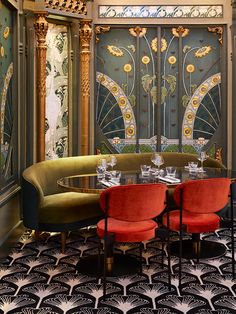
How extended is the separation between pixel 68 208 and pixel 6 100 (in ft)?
4.04

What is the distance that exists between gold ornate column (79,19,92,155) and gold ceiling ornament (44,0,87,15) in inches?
6.9

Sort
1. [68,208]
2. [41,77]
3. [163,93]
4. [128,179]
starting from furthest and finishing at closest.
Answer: [163,93]
[41,77]
[68,208]
[128,179]

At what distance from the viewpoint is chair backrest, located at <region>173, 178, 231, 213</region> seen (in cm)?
355

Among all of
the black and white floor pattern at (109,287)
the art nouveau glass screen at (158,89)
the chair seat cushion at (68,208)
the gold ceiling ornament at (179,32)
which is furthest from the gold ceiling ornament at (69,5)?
the black and white floor pattern at (109,287)

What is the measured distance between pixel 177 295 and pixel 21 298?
3.63 ft

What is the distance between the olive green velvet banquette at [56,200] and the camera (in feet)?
14.1

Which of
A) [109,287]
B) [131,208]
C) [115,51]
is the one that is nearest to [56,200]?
[109,287]

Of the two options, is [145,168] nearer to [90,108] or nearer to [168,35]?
[90,108]

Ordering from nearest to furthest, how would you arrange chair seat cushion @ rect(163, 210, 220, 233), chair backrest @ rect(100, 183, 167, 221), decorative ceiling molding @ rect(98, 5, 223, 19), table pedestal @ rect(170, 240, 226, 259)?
chair backrest @ rect(100, 183, 167, 221) < chair seat cushion @ rect(163, 210, 220, 233) < table pedestal @ rect(170, 240, 226, 259) < decorative ceiling molding @ rect(98, 5, 223, 19)

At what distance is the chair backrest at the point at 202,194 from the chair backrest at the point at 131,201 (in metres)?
0.27

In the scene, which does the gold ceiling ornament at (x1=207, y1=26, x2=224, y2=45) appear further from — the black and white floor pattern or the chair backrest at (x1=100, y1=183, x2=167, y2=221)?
the chair backrest at (x1=100, y1=183, x2=167, y2=221)

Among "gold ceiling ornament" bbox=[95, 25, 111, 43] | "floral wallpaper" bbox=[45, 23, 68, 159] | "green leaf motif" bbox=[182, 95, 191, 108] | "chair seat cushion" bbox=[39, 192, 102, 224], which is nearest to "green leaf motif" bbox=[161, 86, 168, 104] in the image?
"green leaf motif" bbox=[182, 95, 191, 108]

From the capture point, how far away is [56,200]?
4.48 meters

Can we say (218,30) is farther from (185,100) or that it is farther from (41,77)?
(41,77)
